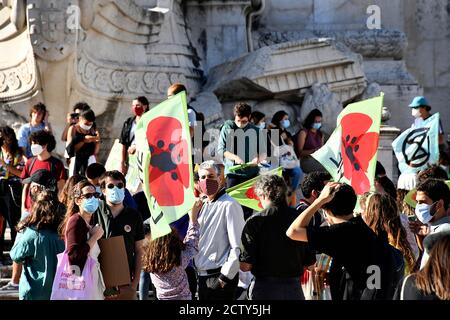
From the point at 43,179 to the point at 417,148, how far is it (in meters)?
3.76

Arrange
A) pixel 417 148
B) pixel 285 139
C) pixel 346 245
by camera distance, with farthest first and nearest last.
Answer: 1. pixel 285 139
2. pixel 417 148
3. pixel 346 245

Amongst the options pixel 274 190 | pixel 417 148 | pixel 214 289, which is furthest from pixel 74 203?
pixel 417 148

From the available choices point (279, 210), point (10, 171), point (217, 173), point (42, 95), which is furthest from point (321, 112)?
point (279, 210)

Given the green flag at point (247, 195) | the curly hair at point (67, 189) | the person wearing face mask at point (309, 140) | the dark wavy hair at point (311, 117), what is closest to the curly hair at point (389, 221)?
the green flag at point (247, 195)

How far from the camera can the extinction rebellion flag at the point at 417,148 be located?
14.7 metres

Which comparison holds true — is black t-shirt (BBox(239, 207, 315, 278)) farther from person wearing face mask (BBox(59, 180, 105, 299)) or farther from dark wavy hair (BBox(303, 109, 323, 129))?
dark wavy hair (BBox(303, 109, 323, 129))

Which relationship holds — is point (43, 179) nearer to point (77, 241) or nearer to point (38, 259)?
point (38, 259)

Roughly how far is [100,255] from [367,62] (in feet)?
29.5

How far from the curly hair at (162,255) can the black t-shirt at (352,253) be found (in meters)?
1.76

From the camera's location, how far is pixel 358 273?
933 centimetres

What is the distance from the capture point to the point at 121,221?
11.2m

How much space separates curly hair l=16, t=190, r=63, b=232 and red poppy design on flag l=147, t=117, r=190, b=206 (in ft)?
3.05

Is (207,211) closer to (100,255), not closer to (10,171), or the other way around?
(100,255)

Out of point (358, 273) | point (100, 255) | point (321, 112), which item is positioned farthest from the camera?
point (321, 112)
